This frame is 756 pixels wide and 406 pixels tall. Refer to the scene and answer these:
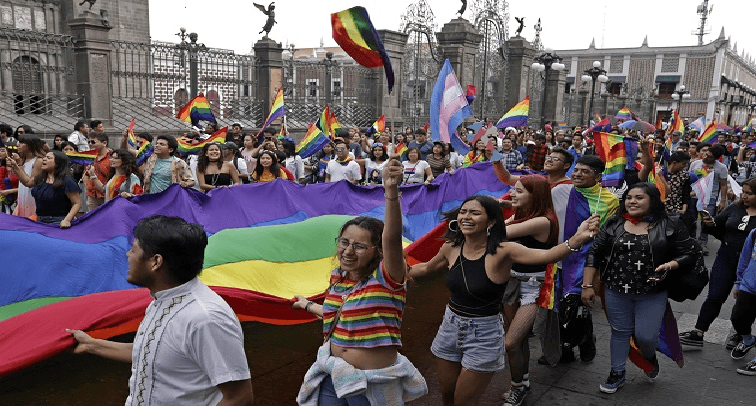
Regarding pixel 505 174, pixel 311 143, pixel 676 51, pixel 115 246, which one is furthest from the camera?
pixel 676 51

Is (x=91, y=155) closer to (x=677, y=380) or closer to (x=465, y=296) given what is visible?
(x=465, y=296)

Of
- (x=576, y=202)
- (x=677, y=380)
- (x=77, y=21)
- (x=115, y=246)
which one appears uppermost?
(x=77, y=21)

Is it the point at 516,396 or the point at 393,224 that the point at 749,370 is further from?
the point at 393,224

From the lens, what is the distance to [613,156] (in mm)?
5895

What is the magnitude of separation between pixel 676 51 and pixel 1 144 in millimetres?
73870

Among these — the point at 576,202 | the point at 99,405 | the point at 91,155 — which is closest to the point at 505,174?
the point at 576,202

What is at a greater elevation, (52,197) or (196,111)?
(196,111)

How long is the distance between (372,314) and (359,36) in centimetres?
141

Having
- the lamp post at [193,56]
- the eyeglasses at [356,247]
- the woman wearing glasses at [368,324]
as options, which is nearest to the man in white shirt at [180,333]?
the woman wearing glasses at [368,324]

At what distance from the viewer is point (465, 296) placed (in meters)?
3.86

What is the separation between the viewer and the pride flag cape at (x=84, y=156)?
30.4 feet

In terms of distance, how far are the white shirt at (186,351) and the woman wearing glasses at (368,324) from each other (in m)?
0.87

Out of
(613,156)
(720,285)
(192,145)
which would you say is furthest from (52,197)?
(720,285)

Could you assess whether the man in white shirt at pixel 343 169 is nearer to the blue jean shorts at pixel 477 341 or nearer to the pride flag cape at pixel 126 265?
the pride flag cape at pixel 126 265
